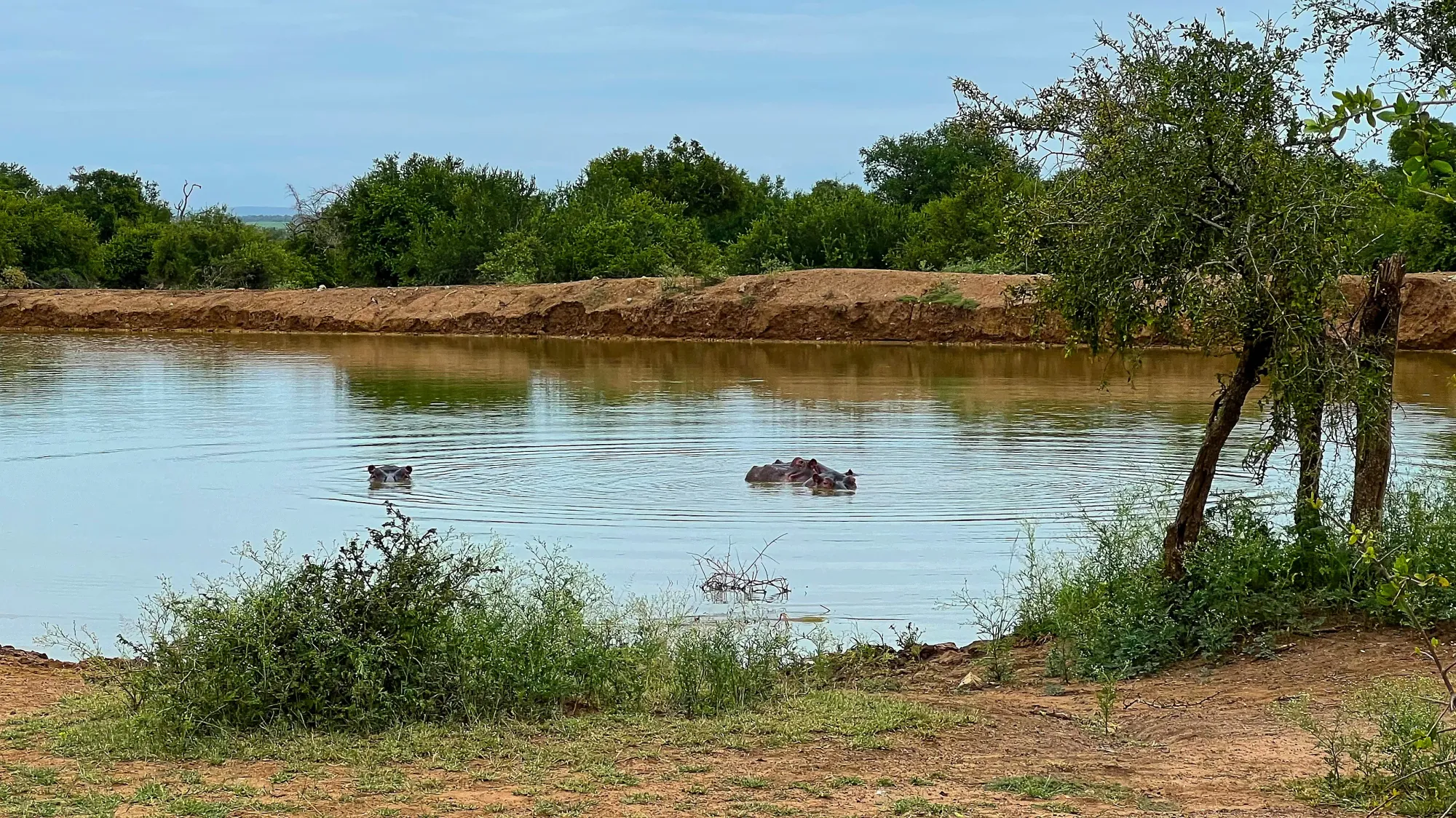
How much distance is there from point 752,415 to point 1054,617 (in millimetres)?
13340

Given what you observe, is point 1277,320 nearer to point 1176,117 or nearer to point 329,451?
point 1176,117

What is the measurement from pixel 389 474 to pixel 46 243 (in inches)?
1822

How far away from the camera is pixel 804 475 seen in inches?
621

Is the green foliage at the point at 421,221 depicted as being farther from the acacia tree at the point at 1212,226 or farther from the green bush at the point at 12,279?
the acacia tree at the point at 1212,226

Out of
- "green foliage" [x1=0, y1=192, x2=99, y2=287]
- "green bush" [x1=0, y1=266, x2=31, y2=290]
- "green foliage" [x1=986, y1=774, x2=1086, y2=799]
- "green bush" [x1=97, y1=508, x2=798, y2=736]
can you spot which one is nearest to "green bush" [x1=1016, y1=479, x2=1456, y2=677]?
"green bush" [x1=97, y1=508, x2=798, y2=736]

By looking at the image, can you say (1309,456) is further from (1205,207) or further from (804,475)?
(804,475)

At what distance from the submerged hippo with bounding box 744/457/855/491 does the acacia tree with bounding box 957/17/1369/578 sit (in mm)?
6664

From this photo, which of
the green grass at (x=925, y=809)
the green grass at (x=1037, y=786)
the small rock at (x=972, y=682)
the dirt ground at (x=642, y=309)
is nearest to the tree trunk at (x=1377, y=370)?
the small rock at (x=972, y=682)

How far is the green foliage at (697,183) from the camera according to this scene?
206 ft

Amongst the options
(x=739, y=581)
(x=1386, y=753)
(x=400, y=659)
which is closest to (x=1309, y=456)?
(x=1386, y=753)

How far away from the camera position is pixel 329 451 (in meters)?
18.7

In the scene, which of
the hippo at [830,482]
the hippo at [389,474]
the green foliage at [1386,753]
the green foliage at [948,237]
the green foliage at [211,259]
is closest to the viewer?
the green foliage at [1386,753]

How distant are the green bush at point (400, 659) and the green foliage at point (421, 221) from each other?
45245 mm

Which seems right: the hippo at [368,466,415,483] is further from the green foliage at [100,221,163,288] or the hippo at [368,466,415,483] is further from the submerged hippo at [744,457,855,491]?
the green foliage at [100,221,163,288]
